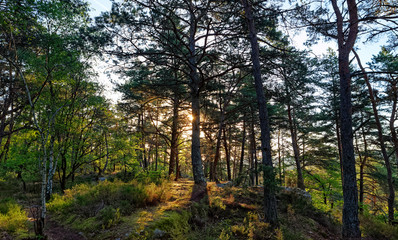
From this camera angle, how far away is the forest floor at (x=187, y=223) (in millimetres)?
4422

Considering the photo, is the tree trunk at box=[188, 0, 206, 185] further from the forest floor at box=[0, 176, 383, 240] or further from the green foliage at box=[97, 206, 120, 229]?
the green foliage at box=[97, 206, 120, 229]

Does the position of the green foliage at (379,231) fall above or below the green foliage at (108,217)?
below

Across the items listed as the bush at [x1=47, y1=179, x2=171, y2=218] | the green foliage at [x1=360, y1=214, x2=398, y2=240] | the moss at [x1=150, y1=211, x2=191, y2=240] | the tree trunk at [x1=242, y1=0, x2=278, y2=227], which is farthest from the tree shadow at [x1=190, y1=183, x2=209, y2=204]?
the green foliage at [x1=360, y1=214, x2=398, y2=240]

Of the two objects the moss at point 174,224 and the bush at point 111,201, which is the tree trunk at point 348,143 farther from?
the bush at point 111,201

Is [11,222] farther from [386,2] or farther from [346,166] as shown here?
[386,2]

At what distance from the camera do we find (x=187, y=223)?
496 cm

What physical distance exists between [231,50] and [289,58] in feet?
8.31

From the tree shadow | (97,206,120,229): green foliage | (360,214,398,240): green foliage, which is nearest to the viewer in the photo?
(97,206,120,229): green foliage

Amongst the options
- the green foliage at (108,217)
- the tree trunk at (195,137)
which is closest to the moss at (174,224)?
the green foliage at (108,217)

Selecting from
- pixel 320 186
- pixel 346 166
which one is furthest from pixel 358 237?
pixel 320 186

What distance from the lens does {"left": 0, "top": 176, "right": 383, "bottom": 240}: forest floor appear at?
4422mm

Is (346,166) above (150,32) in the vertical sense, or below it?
below

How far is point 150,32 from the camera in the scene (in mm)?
6809

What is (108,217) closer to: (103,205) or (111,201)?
(103,205)
